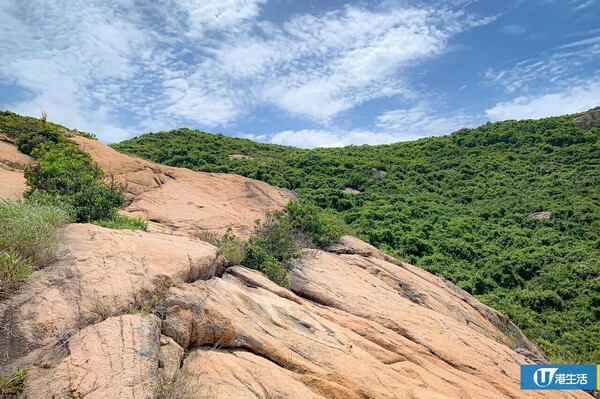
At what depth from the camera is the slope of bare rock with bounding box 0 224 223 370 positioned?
3816 mm

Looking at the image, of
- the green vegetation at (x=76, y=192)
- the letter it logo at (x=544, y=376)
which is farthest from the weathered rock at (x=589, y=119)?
the green vegetation at (x=76, y=192)

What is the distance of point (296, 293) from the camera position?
7531mm

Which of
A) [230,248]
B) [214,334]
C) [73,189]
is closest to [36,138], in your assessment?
[73,189]

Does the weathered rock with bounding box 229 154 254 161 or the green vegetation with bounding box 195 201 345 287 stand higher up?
the weathered rock with bounding box 229 154 254 161

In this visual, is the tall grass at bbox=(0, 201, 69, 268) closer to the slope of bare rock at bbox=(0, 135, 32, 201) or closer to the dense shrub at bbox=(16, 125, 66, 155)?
the slope of bare rock at bbox=(0, 135, 32, 201)

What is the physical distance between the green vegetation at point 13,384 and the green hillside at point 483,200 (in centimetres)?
1219

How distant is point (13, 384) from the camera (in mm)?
3371

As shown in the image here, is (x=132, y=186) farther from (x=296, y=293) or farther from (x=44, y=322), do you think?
(x=44, y=322)

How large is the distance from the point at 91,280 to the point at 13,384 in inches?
55.4

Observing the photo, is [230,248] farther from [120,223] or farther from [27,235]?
[27,235]

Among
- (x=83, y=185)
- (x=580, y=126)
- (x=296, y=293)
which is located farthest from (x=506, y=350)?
(x=580, y=126)

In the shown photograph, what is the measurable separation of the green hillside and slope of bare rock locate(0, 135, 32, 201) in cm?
1242

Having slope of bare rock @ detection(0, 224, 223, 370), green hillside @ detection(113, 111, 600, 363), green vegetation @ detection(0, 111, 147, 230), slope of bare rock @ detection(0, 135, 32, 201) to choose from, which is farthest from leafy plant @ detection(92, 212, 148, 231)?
green hillside @ detection(113, 111, 600, 363)

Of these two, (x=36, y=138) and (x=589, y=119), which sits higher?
(x=589, y=119)
